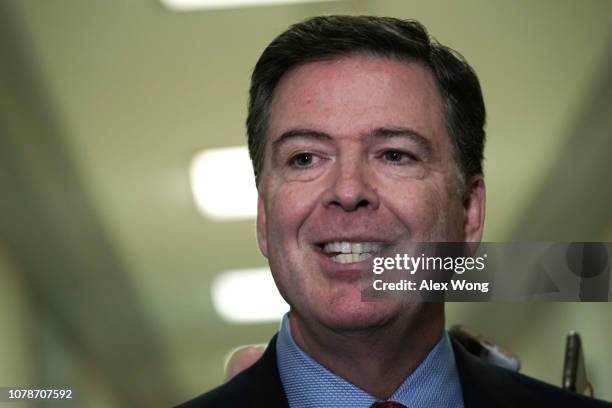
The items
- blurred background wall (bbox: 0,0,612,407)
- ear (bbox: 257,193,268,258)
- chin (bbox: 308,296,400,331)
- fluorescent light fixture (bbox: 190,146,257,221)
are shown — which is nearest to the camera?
chin (bbox: 308,296,400,331)

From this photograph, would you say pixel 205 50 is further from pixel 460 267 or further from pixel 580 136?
pixel 460 267

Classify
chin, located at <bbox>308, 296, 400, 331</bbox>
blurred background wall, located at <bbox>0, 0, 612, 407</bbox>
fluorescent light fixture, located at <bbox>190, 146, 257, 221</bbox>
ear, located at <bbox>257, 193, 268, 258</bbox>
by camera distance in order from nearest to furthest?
chin, located at <bbox>308, 296, 400, 331</bbox>
ear, located at <bbox>257, 193, 268, 258</bbox>
blurred background wall, located at <bbox>0, 0, 612, 407</bbox>
fluorescent light fixture, located at <bbox>190, 146, 257, 221</bbox>

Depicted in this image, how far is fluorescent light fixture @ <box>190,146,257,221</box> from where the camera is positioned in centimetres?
234

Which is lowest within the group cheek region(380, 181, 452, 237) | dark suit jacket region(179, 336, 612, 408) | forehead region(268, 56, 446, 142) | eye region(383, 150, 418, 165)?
dark suit jacket region(179, 336, 612, 408)

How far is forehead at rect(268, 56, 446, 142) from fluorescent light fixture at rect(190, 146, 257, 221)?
3.30 ft

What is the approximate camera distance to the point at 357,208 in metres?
1.24

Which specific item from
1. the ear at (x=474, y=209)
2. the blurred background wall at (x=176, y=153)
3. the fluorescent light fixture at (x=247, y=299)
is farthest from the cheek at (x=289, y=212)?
the fluorescent light fixture at (x=247, y=299)

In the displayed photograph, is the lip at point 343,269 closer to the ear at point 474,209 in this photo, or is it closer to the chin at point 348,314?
the chin at point 348,314

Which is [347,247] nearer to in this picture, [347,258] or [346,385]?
[347,258]

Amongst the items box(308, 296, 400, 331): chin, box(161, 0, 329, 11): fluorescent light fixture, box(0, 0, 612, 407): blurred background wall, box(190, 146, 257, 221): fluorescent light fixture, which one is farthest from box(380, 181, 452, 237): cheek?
box(190, 146, 257, 221): fluorescent light fixture

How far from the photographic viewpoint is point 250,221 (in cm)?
255

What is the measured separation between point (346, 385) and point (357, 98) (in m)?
0.31

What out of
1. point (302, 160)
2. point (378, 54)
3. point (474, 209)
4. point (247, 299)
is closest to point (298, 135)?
point (302, 160)

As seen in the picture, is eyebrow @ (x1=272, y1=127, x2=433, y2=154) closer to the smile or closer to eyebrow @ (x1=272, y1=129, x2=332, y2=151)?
eyebrow @ (x1=272, y1=129, x2=332, y2=151)
